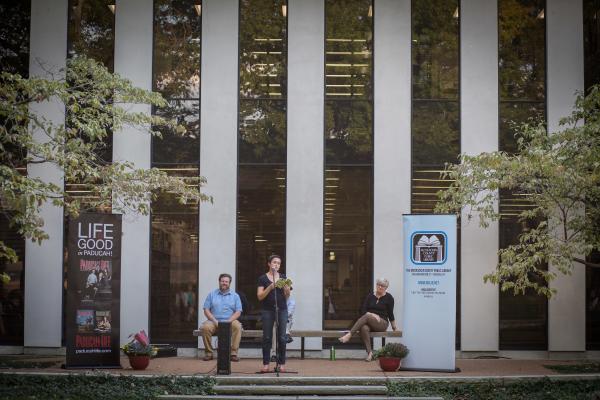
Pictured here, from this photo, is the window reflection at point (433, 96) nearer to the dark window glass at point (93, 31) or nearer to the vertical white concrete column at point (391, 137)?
the vertical white concrete column at point (391, 137)

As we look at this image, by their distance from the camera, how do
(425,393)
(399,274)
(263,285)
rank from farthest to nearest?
(399,274)
(263,285)
(425,393)

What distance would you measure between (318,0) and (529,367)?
8518 millimetres

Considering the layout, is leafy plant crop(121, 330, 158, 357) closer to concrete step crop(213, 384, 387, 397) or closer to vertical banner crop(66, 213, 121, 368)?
vertical banner crop(66, 213, 121, 368)

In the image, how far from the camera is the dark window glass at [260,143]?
702 inches

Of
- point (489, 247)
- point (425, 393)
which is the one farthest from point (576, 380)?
point (489, 247)

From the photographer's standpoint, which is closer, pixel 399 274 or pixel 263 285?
pixel 263 285

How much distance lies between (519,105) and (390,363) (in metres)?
6.57

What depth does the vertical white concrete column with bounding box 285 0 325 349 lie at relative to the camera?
58.1 ft

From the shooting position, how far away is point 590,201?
15289 millimetres

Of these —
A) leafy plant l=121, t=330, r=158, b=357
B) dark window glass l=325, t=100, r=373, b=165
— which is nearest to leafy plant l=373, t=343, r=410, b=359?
leafy plant l=121, t=330, r=158, b=357

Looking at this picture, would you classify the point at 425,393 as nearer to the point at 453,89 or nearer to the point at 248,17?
the point at 453,89

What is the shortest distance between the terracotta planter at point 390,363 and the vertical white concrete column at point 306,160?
310 centimetres

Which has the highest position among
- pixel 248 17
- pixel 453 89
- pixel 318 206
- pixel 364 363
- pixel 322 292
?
pixel 248 17

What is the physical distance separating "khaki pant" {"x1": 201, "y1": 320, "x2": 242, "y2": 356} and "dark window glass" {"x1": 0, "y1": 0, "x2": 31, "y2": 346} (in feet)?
13.4
